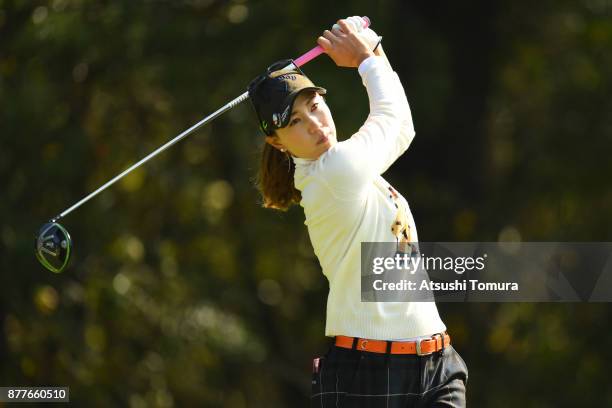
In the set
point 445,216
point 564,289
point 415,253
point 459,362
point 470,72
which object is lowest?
point 459,362

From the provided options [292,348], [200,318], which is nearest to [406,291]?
[200,318]

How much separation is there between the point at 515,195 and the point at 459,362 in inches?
262

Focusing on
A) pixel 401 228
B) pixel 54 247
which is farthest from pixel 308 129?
pixel 54 247

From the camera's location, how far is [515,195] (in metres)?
10.5

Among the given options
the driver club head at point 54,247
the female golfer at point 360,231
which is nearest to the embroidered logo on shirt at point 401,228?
the female golfer at point 360,231

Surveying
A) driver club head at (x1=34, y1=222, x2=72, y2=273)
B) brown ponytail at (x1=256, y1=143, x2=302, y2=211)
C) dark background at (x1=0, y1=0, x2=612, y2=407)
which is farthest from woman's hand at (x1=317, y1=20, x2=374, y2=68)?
dark background at (x1=0, y1=0, x2=612, y2=407)

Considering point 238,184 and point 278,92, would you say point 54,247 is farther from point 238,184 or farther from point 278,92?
point 238,184

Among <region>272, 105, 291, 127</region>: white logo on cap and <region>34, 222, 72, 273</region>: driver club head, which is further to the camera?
<region>34, 222, 72, 273</region>: driver club head

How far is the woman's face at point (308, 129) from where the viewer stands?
3.91m

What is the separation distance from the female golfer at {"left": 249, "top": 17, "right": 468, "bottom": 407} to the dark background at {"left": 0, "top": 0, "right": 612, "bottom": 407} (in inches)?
167

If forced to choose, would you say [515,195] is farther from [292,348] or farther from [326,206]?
[326,206]

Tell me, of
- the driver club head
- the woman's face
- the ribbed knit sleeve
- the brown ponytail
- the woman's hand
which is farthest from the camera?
the driver club head

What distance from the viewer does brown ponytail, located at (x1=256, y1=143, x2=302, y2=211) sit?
4277mm

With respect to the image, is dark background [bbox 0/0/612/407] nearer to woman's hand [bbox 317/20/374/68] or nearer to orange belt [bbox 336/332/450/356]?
woman's hand [bbox 317/20/374/68]
